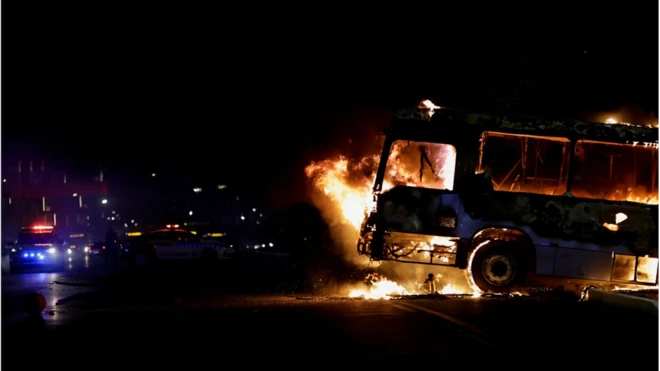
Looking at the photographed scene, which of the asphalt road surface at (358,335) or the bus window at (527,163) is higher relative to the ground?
the bus window at (527,163)

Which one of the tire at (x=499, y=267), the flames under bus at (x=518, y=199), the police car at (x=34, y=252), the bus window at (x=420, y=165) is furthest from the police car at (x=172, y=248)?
the tire at (x=499, y=267)

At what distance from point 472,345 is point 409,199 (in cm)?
618

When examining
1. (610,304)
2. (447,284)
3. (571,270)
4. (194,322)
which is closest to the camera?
(194,322)

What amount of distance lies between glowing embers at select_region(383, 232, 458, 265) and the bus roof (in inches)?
82.2

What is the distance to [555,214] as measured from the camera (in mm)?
13258

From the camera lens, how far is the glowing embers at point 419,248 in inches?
533

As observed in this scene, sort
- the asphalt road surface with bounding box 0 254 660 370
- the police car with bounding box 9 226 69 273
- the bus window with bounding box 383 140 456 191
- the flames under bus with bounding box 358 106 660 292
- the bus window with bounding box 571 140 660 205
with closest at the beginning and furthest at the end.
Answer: the asphalt road surface with bounding box 0 254 660 370 < the flames under bus with bounding box 358 106 660 292 < the bus window with bounding box 383 140 456 191 < the bus window with bounding box 571 140 660 205 < the police car with bounding box 9 226 69 273

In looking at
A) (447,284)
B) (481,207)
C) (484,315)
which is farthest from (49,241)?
(484,315)

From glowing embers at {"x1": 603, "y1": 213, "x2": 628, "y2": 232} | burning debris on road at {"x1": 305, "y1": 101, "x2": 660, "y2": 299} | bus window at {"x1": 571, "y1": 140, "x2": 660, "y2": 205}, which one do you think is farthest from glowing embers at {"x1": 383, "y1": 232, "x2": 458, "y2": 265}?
glowing embers at {"x1": 603, "y1": 213, "x2": 628, "y2": 232}

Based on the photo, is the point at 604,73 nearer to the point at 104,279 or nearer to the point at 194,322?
the point at 104,279

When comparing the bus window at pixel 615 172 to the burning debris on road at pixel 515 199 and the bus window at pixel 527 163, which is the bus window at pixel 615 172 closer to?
the burning debris on road at pixel 515 199

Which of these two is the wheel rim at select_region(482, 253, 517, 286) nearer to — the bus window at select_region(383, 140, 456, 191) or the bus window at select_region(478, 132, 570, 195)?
the bus window at select_region(478, 132, 570, 195)

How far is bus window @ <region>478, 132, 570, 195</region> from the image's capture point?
44.3 feet

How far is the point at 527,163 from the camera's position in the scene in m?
13.6
